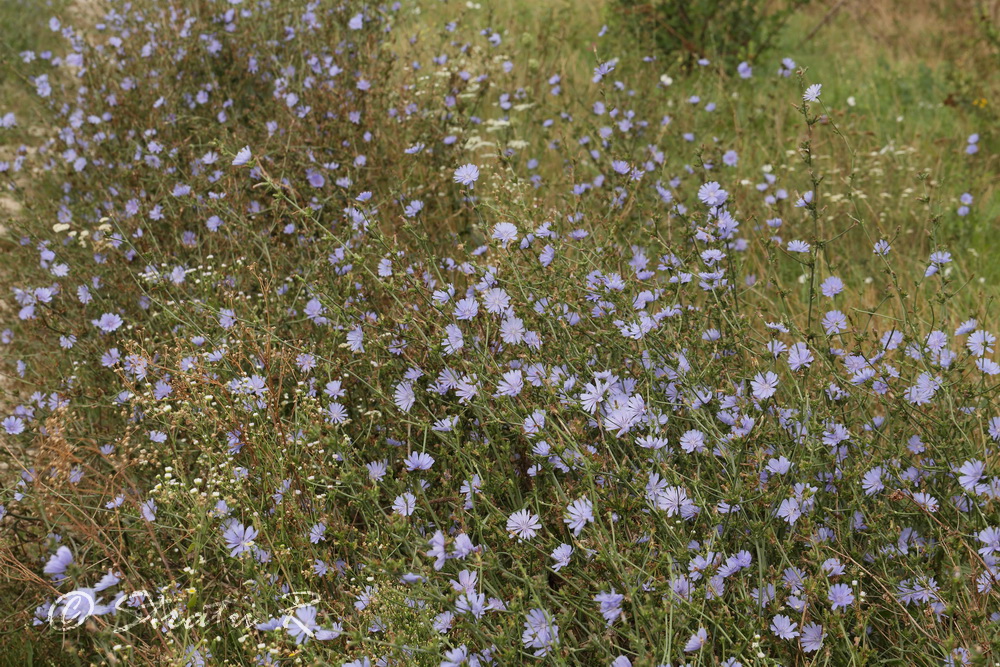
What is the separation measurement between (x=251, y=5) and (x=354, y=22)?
2.58ft

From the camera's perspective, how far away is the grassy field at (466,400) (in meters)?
1.61

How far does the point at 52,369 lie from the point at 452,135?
1854 mm

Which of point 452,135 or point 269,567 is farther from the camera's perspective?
point 452,135

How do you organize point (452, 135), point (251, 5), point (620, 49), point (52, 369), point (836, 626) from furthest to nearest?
1. point (620, 49)
2. point (251, 5)
3. point (452, 135)
4. point (52, 369)
5. point (836, 626)

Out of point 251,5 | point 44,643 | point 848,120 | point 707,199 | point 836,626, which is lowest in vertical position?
point 848,120

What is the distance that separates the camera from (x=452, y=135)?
3.59 m

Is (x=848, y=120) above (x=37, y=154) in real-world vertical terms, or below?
below

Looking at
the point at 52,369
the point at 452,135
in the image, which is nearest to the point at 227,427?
the point at 52,369

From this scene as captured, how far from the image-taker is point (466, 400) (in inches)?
76.9

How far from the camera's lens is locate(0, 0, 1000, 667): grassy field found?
1.61m

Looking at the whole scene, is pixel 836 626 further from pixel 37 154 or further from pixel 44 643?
pixel 37 154

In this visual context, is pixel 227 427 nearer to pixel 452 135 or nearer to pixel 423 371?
pixel 423 371

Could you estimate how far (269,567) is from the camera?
6.54 ft

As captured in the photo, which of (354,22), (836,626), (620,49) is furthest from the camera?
(620,49)
